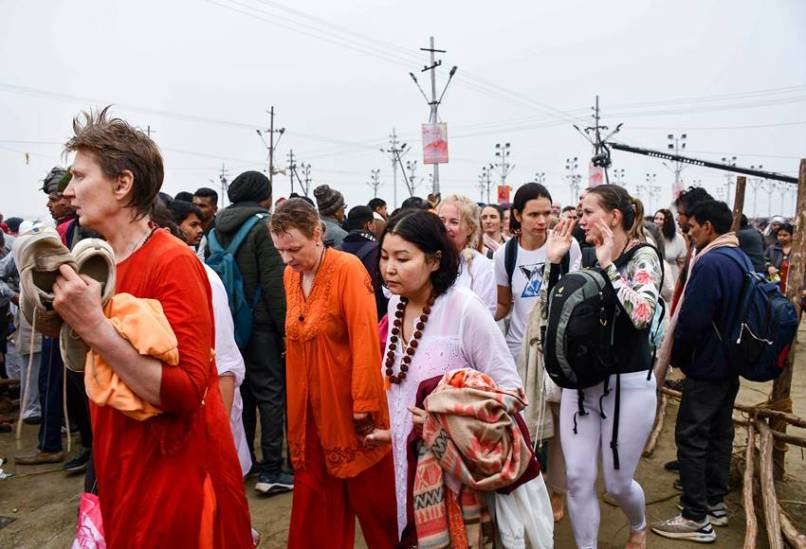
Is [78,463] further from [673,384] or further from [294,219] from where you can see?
[673,384]

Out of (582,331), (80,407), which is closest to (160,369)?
(582,331)

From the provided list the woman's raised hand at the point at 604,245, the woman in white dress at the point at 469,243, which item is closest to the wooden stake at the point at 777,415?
the woman in white dress at the point at 469,243

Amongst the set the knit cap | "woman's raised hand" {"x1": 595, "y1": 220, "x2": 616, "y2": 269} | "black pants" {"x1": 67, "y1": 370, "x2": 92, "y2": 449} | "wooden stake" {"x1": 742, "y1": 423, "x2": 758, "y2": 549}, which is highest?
the knit cap

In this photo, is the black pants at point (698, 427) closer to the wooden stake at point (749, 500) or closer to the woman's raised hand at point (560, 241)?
the wooden stake at point (749, 500)

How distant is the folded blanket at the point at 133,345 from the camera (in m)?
1.47

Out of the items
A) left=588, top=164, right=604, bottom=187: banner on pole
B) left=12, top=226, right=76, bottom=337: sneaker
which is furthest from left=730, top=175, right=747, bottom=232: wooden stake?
left=588, top=164, right=604, bottom=187: banner on pole

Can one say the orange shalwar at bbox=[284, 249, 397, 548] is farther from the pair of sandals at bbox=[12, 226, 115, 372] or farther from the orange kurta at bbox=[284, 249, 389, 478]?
the pair of sandals at bbox=[12, 226, 115, 372]

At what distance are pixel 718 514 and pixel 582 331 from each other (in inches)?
86.2

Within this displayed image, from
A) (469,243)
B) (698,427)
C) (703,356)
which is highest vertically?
(469,243)

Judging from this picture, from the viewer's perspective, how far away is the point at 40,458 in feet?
15.8

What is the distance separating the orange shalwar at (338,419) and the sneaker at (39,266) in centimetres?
155

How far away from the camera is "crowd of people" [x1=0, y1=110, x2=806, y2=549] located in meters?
1.60

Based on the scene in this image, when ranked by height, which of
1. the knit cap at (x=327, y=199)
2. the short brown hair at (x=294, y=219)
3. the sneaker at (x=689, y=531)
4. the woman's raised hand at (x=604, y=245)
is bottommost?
the sneaker at (x=689, y=531)

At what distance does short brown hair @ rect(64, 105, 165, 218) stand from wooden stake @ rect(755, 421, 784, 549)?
3549 millimetres
